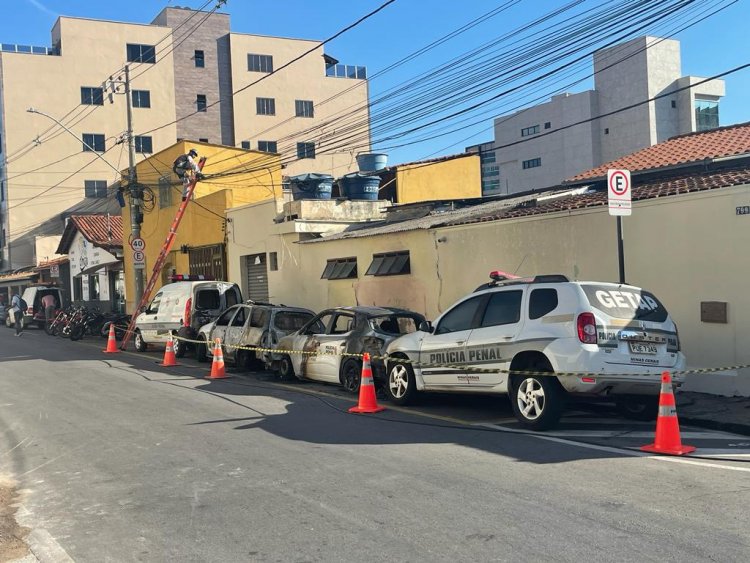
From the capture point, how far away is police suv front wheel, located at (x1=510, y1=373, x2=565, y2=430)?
324 inches

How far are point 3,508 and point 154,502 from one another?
1.30m

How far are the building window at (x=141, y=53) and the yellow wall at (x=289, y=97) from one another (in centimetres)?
673

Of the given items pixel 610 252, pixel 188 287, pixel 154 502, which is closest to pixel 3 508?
pixel 154 502

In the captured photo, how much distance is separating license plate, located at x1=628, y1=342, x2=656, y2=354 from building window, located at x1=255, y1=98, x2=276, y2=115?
5673 centimetres

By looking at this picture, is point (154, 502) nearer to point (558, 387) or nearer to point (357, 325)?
point (558, 387)

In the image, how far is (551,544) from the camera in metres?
4.64

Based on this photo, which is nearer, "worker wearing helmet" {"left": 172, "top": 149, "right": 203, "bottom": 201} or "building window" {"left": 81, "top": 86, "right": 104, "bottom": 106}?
"worker wearing helmet" {"left": 172, "top": 149, "right": 203, "bottom": 201}

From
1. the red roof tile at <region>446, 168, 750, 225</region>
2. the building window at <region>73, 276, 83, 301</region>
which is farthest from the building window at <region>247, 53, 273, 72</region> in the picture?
the red roof tile at <region>446, 168, 750, 225</region>

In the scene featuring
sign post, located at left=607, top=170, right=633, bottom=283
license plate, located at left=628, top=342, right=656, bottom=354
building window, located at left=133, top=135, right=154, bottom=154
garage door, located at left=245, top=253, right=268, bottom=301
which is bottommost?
license plate, located at left=628, top=342, right=656, bottom=354

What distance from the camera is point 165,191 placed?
98.2ft

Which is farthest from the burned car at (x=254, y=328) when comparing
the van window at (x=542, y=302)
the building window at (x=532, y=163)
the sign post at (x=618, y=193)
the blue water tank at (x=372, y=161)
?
the building window at (x=532, y=163)

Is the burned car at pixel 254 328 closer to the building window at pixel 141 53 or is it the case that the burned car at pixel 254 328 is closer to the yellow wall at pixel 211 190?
the yellow wall at pixel 211 190

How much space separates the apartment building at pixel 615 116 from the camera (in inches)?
2854

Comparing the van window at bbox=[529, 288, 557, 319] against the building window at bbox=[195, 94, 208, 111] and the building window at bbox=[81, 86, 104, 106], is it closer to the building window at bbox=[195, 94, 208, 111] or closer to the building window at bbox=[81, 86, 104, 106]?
the building window at bbox=[81, 86, 104, 106]
